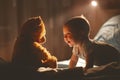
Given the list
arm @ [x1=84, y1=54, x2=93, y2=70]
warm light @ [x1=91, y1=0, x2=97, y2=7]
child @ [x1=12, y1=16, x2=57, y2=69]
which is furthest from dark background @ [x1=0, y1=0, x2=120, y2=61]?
arm @ [x1=84, y1=54, x2=93, y2=70]

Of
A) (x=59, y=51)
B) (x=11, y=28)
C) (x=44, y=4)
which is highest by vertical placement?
(x=44, y=4)

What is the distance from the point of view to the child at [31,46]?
63.8 inches

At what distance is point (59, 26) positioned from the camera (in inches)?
99.2

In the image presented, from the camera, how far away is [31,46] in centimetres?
167

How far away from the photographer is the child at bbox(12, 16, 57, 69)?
63.8 inches

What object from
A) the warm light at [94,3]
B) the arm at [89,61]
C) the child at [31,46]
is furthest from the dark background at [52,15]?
the arm at [89,61]

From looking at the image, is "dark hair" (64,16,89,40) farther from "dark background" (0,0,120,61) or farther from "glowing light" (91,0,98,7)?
"glowing light" (91,0,98,7)

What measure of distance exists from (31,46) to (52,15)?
32.6 inches

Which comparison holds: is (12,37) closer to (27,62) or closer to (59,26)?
(59,26)

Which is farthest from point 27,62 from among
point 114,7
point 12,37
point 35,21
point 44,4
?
point 114,7

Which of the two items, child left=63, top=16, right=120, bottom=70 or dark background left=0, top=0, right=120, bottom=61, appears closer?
child left=63, top=16, right=120, bottom=70

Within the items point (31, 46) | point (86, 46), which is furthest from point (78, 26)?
point (31, 46)

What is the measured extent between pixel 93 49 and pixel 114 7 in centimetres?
102

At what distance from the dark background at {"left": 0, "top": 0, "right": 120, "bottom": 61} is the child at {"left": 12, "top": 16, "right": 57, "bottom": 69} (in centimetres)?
55
